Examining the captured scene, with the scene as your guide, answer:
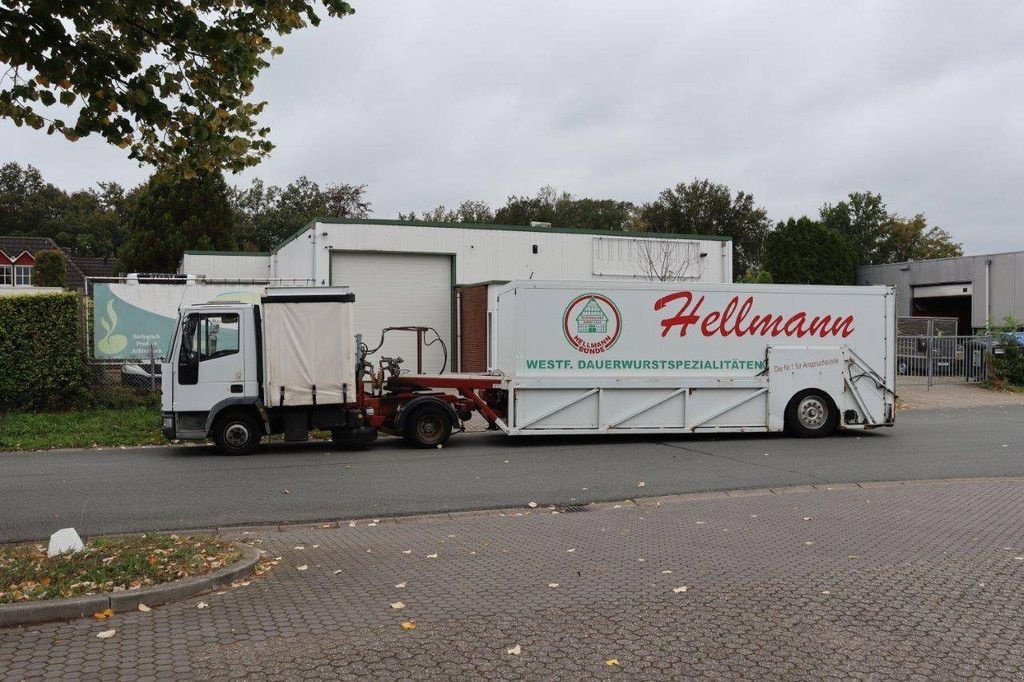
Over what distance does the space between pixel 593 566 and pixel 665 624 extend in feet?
4.87

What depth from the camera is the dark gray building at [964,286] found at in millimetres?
38594

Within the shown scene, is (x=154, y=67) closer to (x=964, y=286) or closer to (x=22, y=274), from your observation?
(x=964, y=286)

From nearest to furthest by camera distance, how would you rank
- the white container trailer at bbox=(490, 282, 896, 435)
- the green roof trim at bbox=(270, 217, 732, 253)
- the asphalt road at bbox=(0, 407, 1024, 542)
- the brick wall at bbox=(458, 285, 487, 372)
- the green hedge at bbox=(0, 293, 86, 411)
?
the asphalt road at bbox=(0, 407, 1024, 542) < the white container trailer at bbox=(490, 282, 896, 435) < the green hedge at bbox=(0, 293, 86, 411) < the brick wall at bbox=(458, 285, 487, 372) < the green roof trim at bbox=(270, 217, 732, 253)

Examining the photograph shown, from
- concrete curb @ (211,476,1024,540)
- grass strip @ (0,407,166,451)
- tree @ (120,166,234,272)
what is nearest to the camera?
concrete curb @ (211,476,1024,540)

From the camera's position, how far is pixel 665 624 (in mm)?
5496

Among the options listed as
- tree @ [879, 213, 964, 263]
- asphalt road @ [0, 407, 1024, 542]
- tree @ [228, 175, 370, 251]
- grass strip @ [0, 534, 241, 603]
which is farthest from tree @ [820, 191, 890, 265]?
grass strip @ [0, 534, 241, 603]

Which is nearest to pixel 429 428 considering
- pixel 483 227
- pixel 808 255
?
pixel 483 227

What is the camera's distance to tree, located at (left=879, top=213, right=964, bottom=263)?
69.5 meters

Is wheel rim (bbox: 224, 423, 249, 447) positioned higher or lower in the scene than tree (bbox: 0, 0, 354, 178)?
lower

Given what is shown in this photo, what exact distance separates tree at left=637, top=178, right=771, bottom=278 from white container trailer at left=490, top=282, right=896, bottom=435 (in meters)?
40.6

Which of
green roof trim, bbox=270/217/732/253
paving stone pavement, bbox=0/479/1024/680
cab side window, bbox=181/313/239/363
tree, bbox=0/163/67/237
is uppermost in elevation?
tree, bbox=0/163/67/237

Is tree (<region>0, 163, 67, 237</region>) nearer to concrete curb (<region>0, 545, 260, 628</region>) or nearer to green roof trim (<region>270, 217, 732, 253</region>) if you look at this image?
green roof trim (<region>270, 217, 732, 253</region>)

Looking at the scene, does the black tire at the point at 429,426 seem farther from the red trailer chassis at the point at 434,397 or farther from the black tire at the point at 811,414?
the black tire at the point at 811,414

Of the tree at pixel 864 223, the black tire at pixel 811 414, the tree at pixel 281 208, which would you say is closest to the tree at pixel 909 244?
the tree at pixel 864 223
